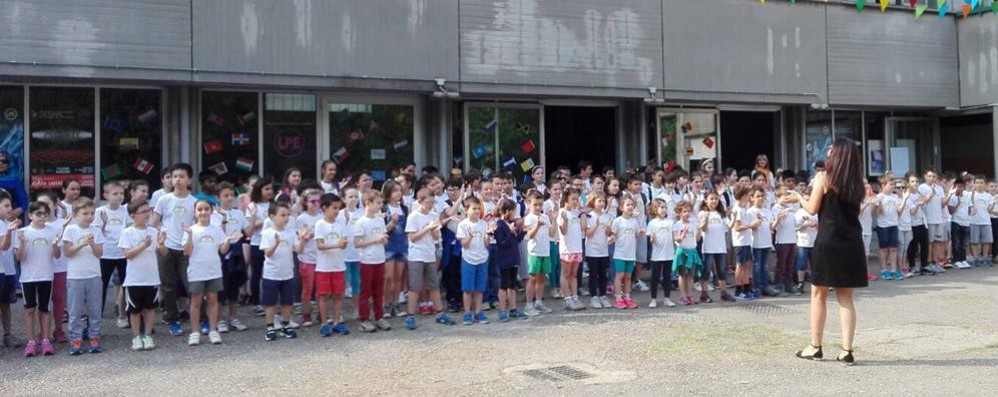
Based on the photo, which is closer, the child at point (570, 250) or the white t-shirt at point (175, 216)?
the white t-shirt at point (175, 216)

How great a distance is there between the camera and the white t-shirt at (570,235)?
1102cm

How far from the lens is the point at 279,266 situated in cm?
943

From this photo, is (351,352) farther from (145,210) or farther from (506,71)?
(506,71)

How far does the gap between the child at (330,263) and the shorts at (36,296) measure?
Answer: 8.59 feet

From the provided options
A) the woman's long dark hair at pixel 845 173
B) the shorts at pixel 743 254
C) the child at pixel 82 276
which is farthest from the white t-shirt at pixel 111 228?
the shorts at pixel 743 254

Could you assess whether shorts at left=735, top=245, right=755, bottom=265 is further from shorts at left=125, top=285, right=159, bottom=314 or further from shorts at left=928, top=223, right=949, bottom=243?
shorts at left=125, top=285, right=159, bottom=314

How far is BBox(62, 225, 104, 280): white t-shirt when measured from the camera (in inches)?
348

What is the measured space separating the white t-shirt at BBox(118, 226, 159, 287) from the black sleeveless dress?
637 centimetres

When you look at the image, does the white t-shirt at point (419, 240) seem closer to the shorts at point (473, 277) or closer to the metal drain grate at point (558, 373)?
the shorts at point (473, 277)

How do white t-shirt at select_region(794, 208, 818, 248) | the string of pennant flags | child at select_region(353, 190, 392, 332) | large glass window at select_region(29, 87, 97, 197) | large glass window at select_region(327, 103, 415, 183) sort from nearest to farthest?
child at select_region(353, 190, 392, 332)
white t-shirt at select_region(794, 208, 818, 248)
large glass window at select_region(29, 87, 97, 197)
large glass window at select_region(327, 103, 415, 183)
the string of pennant flags

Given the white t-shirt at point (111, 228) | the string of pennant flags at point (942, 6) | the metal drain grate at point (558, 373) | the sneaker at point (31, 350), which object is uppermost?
the string of pennant flags at point (942, 6)

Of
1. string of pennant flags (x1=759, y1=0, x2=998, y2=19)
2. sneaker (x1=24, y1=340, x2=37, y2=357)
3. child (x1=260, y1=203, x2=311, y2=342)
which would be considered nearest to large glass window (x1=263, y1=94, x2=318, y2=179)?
child (x1=260, y1=203, x2=311, y2=342)

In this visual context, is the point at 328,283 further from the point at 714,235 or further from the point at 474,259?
the point at 714,235

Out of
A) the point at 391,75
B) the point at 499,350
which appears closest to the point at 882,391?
the point at 499,350
